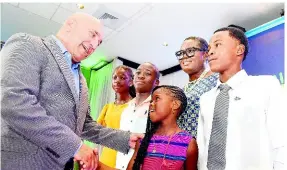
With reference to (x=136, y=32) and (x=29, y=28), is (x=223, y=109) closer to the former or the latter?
(x=136, y=32)

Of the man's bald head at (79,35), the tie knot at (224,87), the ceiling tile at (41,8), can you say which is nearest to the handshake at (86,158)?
the man's bald head at (79,35)

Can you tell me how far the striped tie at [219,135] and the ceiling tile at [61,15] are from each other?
3.81 metres

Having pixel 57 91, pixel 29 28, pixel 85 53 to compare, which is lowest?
pixel 57 91

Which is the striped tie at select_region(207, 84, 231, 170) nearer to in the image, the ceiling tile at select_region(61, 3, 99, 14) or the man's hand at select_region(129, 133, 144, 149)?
the man's hand at select_region(129, 133, 144, 149)

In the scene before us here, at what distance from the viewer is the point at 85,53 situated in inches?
69.6

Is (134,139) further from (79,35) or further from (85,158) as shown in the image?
(79,35)

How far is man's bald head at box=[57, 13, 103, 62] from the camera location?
1725mm

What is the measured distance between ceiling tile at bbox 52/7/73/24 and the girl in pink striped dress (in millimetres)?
3254

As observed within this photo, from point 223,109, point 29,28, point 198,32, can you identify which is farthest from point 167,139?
point 29,28

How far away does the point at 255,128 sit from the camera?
1532 mm

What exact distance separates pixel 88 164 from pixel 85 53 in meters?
0.70

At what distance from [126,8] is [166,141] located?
3.19 metres

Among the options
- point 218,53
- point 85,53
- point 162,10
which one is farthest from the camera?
point 162,10

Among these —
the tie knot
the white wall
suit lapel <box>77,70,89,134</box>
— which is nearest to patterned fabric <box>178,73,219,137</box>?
the tie knot
